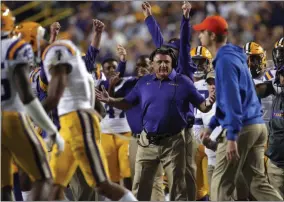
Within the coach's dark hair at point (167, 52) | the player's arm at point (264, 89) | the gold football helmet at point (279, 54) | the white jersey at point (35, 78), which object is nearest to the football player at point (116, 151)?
the white jersey at point (35, 78)

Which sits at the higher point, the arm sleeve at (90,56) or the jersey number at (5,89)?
the arm sleeve at (90,56)

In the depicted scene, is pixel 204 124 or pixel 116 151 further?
pixel 116 151

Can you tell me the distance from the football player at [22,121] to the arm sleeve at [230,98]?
140 centimetres

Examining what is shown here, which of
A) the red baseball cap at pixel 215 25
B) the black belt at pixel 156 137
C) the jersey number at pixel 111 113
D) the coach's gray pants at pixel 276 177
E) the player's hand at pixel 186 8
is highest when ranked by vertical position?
the player's hand at pixel 186 8

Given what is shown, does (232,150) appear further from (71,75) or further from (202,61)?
(202,61)

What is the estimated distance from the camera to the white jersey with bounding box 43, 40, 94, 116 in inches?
311

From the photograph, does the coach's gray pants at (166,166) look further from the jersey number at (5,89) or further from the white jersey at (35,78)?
the jersey number at (5,89)

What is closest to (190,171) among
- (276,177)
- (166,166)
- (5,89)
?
(166,166)

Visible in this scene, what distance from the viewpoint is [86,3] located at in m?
13.5

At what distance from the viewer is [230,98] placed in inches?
320

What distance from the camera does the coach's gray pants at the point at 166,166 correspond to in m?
9.27

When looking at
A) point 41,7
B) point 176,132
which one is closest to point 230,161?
point 176,132

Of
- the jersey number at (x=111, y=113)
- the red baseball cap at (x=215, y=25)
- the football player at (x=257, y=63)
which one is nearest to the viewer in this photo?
the red baseball cap at (x=215, y=25)

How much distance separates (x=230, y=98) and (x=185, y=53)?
1.67 metres
